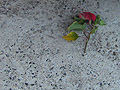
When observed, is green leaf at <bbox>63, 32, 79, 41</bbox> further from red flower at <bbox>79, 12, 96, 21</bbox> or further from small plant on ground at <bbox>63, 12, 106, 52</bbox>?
red flower at <bbox>79, 12, 96, 21</bbox>

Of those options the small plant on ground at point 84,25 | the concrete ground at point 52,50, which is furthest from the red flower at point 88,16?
the concrete ground at point 52,50

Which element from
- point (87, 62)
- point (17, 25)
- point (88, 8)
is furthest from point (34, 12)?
point (87, 62)

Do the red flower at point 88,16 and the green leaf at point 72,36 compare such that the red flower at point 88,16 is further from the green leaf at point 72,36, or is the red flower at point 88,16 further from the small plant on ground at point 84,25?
the green leaf at point 72,36

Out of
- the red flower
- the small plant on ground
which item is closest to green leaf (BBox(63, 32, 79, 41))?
the small plant on ground

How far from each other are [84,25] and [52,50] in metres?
0.27

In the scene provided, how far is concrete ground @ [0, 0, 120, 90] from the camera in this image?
143 cm

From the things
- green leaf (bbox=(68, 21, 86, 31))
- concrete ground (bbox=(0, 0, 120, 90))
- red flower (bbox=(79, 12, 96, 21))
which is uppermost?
red flower (bbox=(79, 12, 96, 21))

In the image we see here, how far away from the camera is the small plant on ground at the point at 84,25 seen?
4.77 feet

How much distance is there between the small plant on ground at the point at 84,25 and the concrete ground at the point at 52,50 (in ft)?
0.22

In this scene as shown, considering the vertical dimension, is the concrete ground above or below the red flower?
below

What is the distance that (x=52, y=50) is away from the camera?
150cm

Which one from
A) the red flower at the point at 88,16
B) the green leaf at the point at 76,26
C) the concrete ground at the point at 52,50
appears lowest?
the concrete ground at the point at 52,50

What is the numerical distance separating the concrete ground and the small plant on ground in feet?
0.22

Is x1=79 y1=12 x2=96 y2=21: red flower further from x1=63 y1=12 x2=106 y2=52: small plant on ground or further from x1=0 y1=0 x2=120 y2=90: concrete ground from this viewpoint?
x1=0 y1=0 x2=120 y2=90: concrete ground
